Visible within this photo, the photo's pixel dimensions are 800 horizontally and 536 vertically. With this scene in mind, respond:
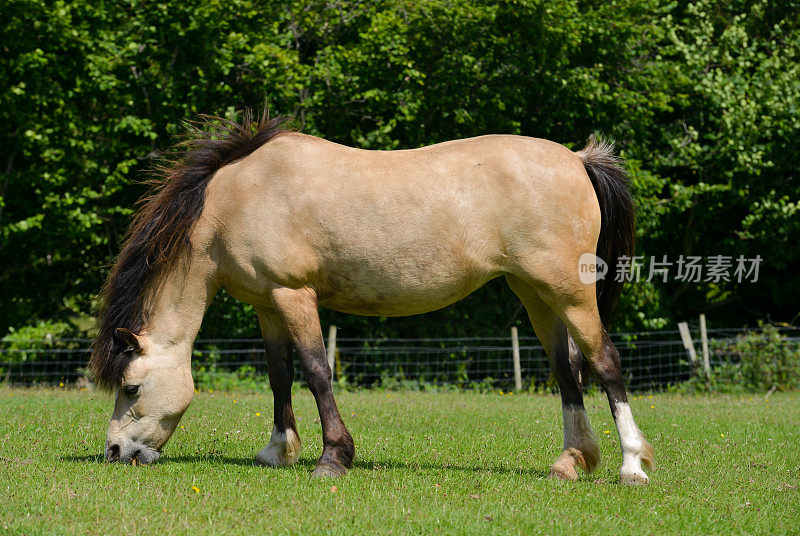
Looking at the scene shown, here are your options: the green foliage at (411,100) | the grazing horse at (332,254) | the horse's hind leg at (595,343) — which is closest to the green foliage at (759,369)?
the green foliage at (411,100)

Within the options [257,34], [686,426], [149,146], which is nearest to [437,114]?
[257,34]

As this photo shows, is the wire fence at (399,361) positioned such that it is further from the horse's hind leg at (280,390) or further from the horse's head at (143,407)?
the horse's head at (143,407)

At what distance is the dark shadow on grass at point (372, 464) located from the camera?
20.2ft

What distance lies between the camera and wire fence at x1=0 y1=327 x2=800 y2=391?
1514 cm

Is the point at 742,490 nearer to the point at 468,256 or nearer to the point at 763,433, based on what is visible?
the point at 468,256

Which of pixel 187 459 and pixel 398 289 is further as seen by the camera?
pixel 187 459

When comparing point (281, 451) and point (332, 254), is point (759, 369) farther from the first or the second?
point (332, 254)

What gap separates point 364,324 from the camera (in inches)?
658

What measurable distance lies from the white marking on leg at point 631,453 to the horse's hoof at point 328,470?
197 centimetres

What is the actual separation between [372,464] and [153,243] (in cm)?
237

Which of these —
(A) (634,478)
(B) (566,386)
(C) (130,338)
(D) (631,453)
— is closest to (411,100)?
(B) (566,386)

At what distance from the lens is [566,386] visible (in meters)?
6.29

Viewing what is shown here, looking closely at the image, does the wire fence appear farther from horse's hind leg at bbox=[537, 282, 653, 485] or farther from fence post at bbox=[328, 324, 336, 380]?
horse's hind leg at bbox=[537, 282, 653, 485]

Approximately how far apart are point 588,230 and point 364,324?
35.8 ft
